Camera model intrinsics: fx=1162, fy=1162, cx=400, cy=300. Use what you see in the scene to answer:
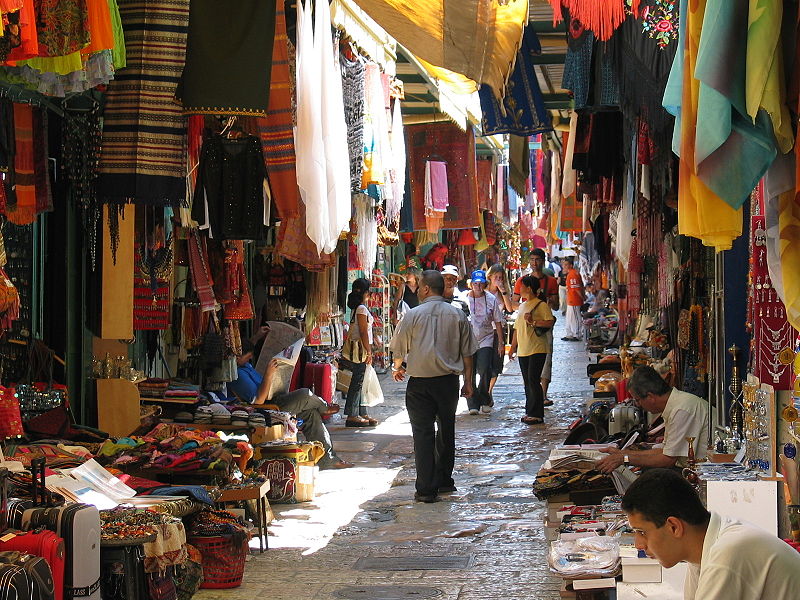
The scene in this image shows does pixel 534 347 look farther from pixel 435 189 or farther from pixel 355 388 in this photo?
pixel 435 189

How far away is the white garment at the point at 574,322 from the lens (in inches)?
1160

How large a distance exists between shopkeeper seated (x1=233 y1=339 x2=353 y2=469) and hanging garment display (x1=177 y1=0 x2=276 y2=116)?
4.63 m

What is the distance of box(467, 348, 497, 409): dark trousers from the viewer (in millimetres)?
15234

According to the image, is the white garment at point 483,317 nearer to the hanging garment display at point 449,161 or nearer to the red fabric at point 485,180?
the hanging garment display at point 449,161

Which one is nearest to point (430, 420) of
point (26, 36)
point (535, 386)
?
point (535, 386)

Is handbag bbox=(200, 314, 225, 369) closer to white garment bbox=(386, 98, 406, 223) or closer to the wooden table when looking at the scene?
white garment bbox=(386, 98, 406, 223)

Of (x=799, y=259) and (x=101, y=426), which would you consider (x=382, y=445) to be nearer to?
(x=101, y=426)

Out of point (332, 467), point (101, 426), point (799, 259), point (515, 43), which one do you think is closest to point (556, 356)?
point (332, 467)

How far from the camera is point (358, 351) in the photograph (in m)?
14.1

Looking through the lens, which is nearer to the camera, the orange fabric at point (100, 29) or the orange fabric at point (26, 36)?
the orange fabric at point (26, 36)

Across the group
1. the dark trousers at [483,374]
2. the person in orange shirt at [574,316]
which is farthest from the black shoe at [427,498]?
the person in orange shirt at [574,316]

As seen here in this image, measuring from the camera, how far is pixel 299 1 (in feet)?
26.2

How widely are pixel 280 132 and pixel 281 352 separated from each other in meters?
4.21

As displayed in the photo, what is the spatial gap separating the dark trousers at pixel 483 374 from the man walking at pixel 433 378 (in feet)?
16.9
